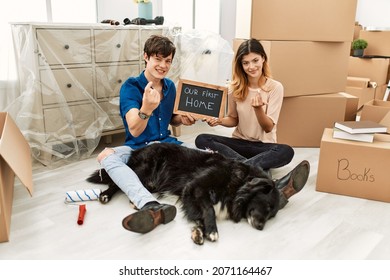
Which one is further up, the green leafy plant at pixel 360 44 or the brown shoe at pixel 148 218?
the green leafy plant at pixel 360 44

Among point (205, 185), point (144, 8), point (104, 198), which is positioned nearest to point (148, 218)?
point (205, 185)

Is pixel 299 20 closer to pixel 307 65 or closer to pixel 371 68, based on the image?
pixel 307 65

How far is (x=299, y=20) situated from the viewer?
99.8 inches

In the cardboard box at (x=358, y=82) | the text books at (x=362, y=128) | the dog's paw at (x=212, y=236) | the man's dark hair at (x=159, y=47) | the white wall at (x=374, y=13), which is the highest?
the white wall at (x=374, y=13)

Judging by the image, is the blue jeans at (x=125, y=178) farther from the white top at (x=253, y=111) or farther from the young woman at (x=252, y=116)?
the white top at (x=253, y=111)

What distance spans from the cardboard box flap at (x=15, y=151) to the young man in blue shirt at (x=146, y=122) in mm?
368

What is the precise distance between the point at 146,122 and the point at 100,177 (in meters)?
0.47

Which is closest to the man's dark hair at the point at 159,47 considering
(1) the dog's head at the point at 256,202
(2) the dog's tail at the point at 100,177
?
(2) the dog's tail at the point at 100,177

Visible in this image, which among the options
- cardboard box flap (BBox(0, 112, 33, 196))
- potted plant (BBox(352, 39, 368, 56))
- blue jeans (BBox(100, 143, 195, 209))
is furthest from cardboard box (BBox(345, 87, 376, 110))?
cardboard box flap (BBox(0, 112, 33, 196))

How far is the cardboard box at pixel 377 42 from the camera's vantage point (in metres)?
3.96

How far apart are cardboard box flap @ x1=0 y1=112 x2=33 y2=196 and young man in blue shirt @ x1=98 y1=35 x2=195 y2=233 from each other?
0.37 meters

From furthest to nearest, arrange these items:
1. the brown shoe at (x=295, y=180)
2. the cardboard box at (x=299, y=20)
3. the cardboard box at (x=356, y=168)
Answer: the cardboard box at (x=299, y=20), the cardboard box at (x=356, y=168), the brown shoe at (x=295, y=180)

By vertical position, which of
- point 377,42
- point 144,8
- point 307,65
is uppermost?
point 144,8

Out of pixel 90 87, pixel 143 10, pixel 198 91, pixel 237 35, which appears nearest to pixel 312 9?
pixel 237 35
